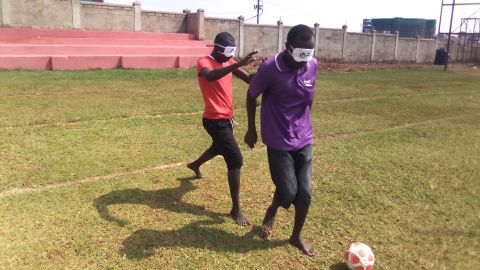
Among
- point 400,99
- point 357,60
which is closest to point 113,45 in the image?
point 400,99

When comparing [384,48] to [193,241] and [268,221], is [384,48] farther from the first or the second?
[193,241]

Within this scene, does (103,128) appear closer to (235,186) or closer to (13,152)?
(13,152)

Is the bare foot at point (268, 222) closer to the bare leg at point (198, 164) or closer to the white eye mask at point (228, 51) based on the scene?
the bare leg at point (198, 164)

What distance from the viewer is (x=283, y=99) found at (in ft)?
11.6

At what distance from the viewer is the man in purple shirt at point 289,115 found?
348 cm

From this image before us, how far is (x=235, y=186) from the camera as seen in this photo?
4.21 m

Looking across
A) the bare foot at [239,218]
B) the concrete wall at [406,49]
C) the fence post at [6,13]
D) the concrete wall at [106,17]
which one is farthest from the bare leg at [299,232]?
the concrete wall at [406,49]

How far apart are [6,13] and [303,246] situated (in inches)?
787

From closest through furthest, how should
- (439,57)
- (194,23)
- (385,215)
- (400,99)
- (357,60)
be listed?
(385,215), (400,99), (194,23), (357,60), (439,57)

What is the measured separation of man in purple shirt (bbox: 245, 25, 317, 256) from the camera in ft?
11.4

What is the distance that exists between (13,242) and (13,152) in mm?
2711

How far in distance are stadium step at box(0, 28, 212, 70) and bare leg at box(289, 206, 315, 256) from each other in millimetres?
15130

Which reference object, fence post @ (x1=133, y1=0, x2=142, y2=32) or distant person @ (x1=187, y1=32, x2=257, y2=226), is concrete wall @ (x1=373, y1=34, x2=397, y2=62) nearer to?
fence post @ (x1=133, y1=0, x2=142, y2=32)

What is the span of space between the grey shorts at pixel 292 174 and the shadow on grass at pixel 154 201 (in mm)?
941
